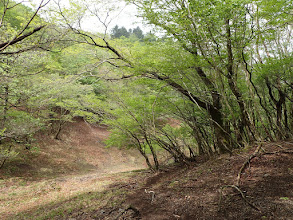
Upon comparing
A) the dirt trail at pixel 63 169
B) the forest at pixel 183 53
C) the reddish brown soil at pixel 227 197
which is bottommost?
the dirt trail at pixel 63 169

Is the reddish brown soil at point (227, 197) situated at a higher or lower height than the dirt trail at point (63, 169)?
higher

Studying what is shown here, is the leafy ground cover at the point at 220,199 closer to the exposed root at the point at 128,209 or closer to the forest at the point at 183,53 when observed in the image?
the exposed root at the point at 128,209

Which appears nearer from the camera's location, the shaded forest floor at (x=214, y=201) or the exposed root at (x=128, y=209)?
the shaded forest floor at (x=214, y=201)

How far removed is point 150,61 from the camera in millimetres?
5797

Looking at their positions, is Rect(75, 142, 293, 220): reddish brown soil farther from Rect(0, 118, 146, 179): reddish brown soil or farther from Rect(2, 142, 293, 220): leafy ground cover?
Rect(0, 118, 146, 179): reddish brown soil

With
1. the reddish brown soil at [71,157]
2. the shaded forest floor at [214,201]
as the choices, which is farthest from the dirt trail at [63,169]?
the shaded forest floor at [214,201]

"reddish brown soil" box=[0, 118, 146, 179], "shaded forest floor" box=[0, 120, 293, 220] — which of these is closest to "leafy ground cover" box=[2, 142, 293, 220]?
"shaded forest floor" box=[0, 120, 293, 220]

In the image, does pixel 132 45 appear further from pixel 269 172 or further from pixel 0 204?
pixel 0 204

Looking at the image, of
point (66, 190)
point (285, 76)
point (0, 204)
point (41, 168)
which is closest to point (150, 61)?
point (285, 76)

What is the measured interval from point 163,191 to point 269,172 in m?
2.63

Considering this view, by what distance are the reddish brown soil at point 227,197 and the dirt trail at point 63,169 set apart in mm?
3924

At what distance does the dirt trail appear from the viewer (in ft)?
25.4

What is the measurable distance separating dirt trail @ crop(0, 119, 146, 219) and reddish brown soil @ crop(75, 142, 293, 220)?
3924mm

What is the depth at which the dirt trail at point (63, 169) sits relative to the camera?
25.4 ft
